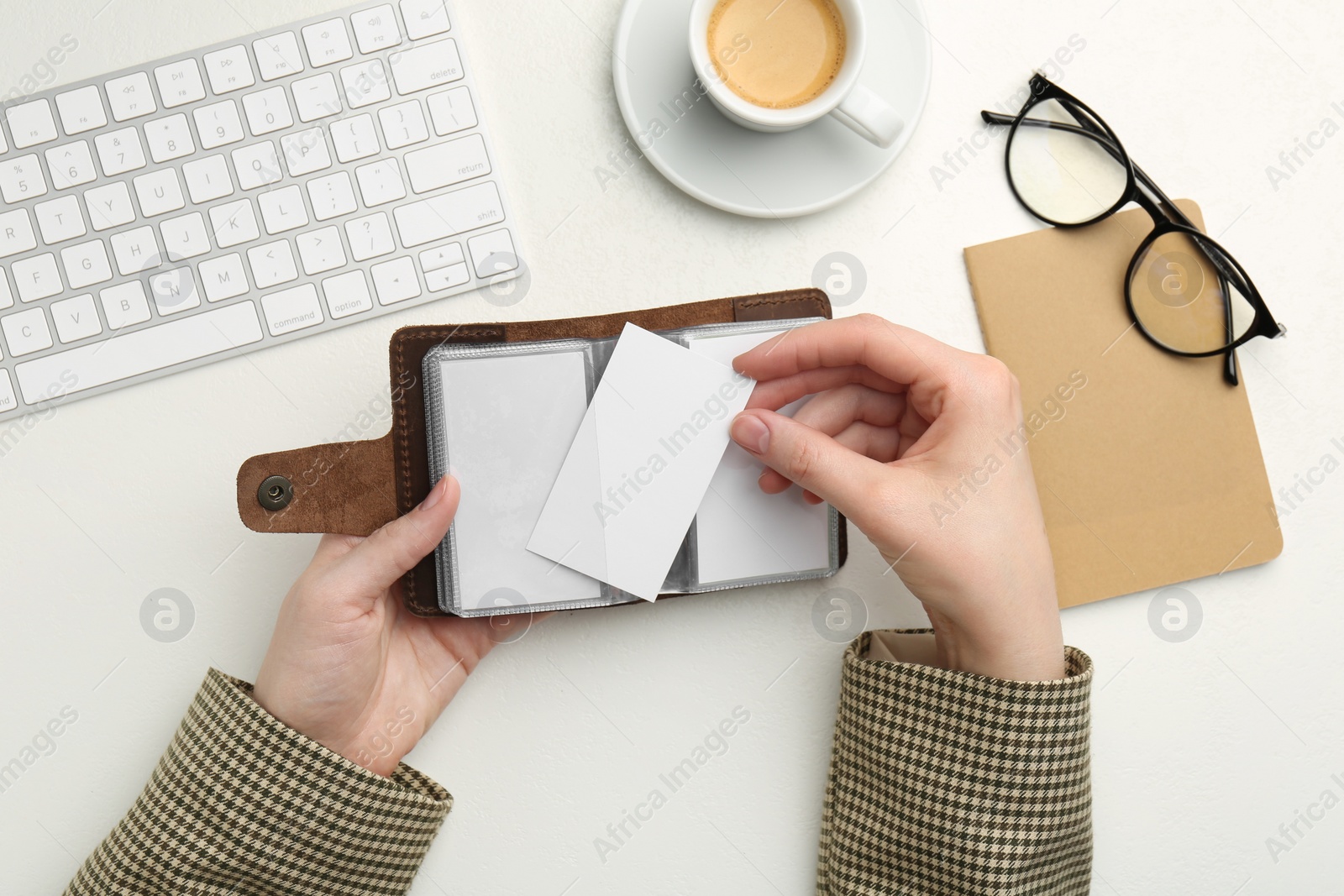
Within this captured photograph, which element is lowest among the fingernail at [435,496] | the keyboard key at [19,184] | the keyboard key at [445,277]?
the fingernail at [435,496]

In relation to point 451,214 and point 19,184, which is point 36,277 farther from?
point 451,214

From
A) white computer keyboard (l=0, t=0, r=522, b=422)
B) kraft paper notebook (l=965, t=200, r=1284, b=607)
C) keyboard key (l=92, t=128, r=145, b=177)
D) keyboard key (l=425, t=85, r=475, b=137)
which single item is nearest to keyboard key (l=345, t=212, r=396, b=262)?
white computer keyboard (l=0, t=0, r=522, b=422)

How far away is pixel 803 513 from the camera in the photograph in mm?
766

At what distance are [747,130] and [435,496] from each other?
0.47m

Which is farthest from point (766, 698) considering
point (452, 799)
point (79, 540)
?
point (79, 540)

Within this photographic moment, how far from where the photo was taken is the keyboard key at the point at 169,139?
0.77m

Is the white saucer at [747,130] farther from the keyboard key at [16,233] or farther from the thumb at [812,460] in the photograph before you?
the keyboard key at [16,233]

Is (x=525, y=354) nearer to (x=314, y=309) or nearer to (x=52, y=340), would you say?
(x=314, y=309)

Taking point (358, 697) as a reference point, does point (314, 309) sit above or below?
above

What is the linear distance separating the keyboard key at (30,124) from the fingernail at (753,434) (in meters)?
0.71

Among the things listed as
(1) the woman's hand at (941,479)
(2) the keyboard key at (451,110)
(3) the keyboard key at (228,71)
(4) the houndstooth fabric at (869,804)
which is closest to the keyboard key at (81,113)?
(3) the keyboard key at (228,71)

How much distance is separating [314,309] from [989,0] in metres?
0.77

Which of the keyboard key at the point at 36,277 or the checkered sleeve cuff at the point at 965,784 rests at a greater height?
the keyboard key at the point at 36,277

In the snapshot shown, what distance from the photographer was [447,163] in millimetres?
791
